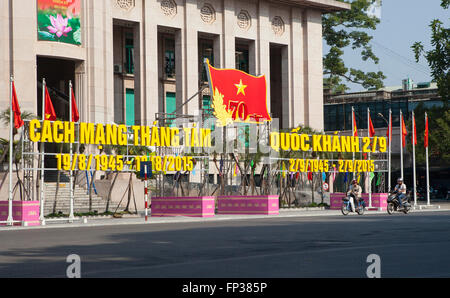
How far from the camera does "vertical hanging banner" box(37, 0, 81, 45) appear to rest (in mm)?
52469

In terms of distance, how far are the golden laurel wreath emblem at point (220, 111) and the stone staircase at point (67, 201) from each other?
8870 mm

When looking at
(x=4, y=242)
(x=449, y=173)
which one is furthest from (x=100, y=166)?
(x=449, y=173)

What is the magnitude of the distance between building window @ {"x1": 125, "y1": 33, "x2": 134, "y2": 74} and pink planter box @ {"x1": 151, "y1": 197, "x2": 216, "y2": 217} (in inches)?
974

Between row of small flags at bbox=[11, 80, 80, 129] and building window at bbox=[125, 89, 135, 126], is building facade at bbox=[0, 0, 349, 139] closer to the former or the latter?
building window at bbox=[125, 89, 135, 126]

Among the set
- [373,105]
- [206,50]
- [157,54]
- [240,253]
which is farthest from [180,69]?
[240,253]

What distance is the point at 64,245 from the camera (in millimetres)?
19609

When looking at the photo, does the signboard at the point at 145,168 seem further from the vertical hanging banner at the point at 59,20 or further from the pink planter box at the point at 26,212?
the vertical hanging banner at the point at 59,20

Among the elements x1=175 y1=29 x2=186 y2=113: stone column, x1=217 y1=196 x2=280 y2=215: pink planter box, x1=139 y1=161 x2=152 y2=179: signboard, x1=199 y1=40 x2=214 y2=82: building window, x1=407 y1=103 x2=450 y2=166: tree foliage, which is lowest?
x1=217 y1=196 x2=280 y2=215: pink planter box

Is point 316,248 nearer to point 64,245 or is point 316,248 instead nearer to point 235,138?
point 64,245

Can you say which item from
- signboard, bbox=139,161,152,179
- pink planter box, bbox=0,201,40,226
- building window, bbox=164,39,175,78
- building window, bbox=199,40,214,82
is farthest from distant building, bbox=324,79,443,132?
pink planter box, bbox=0,201,40,226

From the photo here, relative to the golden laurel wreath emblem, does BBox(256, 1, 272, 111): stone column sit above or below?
above

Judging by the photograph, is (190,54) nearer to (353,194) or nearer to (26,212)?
(353,194)

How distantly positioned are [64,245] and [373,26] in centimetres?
7083

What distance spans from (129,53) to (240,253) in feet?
166
